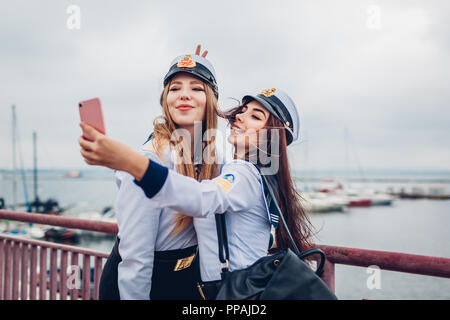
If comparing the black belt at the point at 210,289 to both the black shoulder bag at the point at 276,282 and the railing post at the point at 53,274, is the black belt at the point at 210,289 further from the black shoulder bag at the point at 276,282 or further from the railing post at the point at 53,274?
the railing post at the point at 53,274

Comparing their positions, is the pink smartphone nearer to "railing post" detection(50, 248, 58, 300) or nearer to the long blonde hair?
the long blonde hair

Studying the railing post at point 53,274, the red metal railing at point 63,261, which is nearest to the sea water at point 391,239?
the red metal railing at point 63,261

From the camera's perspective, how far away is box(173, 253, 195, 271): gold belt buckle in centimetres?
169

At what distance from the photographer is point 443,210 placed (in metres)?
60.8

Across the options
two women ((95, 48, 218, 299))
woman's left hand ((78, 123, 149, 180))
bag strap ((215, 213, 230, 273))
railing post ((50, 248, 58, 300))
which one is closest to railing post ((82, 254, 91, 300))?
railing post ((50, 248, 58, 300))

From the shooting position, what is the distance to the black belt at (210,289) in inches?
62.2

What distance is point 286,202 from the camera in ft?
6.23

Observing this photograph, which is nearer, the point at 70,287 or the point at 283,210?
the point at 283,210

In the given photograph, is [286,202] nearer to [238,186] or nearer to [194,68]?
[238,186]

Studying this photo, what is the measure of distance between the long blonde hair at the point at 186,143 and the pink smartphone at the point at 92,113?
50cm

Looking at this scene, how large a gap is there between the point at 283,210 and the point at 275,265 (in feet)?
1.41

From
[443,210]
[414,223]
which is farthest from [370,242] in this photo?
[443,210]

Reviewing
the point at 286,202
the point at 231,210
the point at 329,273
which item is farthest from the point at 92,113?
the point at 329,273
